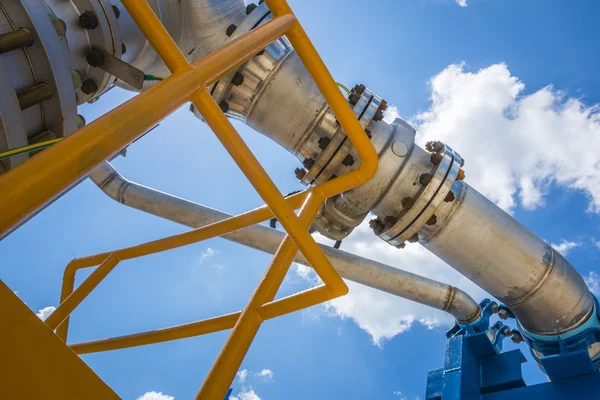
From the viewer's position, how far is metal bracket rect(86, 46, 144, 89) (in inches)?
65.3

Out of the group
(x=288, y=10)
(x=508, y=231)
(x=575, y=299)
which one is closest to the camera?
(x=288, y=10)

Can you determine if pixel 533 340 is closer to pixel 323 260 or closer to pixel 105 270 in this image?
pixel 323 260

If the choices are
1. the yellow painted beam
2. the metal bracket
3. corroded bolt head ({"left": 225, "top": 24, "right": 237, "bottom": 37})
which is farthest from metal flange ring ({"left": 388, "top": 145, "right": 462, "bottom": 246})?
the yellow painted beam

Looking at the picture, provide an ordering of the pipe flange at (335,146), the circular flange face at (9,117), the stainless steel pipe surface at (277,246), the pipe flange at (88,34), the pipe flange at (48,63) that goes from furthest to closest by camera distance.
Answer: the stainless steel pipe surface at (277,246), the pipe flange at (335,146), the pipe flange at (88,34), the pipe flange at (48,63), the circular flange face at (9,117)

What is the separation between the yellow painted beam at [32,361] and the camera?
591 mm

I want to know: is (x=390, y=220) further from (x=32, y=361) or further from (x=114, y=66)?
(x=32, y=361)

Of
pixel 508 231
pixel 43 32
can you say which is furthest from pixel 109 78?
pixel 508 231

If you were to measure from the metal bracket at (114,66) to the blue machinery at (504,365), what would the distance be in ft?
7.71

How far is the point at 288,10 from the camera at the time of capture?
1.47 meters

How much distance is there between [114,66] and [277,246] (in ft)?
4.82

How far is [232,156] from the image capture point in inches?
46.3

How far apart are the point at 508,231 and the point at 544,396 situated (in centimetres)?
92

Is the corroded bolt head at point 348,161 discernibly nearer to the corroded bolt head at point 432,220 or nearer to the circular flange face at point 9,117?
the corroded bolt head at point 432,220

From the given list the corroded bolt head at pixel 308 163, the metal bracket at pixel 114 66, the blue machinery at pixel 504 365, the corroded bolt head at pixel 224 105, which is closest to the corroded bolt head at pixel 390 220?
the corroded bolt head at pixel 308 163
